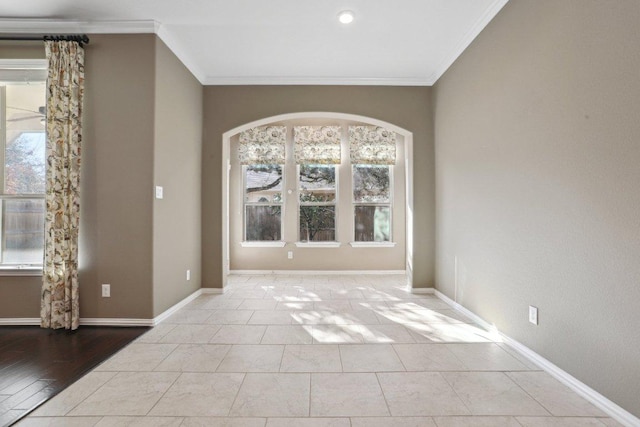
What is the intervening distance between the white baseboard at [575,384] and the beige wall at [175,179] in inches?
131

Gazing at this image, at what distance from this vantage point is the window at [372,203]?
19.4ft

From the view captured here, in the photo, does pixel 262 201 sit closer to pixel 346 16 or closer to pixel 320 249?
pixel 320 249

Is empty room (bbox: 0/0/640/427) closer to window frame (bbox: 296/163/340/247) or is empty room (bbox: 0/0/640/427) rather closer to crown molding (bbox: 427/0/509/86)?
crown molding (bbox: 427/0/509/86)

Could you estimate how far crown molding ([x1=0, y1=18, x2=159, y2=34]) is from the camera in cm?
311

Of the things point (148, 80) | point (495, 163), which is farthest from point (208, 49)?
point (495, 163)

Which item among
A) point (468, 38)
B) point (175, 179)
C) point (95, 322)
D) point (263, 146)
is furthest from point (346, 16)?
point (95, 322)

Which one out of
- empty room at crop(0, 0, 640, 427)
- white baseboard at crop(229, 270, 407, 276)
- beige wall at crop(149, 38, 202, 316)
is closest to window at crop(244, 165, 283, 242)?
white baseboard at crop(229, 270, 407, 276)

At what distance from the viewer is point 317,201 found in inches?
234

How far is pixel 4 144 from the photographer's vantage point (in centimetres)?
329

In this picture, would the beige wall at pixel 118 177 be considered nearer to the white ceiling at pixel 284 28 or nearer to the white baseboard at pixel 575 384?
the white ceiling at pixel 284 28

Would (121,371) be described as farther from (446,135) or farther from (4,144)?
(446,135)

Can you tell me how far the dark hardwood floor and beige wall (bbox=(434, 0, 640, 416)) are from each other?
3300mm

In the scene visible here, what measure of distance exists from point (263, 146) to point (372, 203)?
2.27 meters

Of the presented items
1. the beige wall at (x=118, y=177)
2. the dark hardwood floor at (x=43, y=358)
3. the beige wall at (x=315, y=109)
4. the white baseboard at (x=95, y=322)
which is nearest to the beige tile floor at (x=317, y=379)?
the dark hardwood floor at (x=43, y=358)
